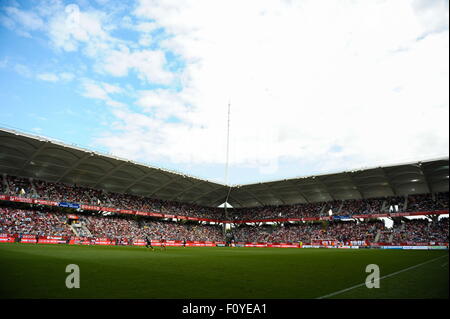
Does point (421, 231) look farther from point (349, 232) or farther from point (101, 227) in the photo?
Answer: point (101, 227)

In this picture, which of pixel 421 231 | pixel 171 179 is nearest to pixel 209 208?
pixel 171 179

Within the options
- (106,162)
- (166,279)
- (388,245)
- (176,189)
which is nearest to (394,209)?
(388,245)

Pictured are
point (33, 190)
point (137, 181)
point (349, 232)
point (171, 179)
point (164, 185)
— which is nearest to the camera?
point (33, 190)

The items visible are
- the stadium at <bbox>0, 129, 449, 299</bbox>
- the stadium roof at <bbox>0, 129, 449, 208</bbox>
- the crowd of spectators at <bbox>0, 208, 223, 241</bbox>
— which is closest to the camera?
the stadium at <bbox>0, 129, 449, 299</bbox>

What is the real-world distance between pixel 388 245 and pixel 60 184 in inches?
2181

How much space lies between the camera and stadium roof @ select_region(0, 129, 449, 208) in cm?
4084

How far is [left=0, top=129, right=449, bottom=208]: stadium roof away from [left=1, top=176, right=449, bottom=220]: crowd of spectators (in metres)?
1.12

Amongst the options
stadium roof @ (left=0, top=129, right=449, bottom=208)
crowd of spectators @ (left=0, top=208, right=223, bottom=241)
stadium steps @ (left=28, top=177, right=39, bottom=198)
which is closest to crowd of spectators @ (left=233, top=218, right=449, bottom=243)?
stadium roof @ (left=0, top=129, right=449, bottom=208)

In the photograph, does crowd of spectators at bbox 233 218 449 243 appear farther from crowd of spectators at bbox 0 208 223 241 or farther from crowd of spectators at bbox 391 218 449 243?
crowd of spectators at bbox 0 208 223 241

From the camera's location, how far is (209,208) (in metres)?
75.5

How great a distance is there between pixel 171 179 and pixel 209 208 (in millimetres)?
20877
